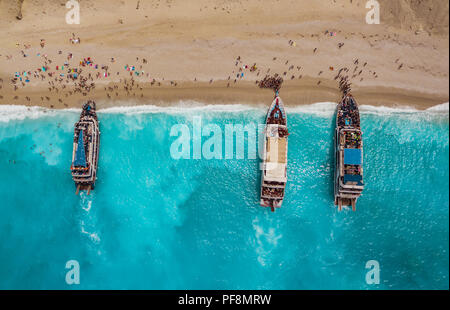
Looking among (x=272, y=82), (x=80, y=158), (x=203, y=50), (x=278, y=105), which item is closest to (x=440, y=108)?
(x=278, y=105)

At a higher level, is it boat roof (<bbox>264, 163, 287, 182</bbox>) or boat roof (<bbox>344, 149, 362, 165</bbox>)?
boat roof (<bbox>344, 149, 362, 165</bbox>)

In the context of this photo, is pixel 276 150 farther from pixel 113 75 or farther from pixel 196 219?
pixel 113 75

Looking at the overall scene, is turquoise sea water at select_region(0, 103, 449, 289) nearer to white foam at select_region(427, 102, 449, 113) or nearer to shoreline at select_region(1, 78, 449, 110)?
shoreline at select_region(1, 78, 449, 110)

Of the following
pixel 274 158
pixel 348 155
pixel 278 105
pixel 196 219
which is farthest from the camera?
pixel 196 219

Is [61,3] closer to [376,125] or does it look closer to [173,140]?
[173,140]
